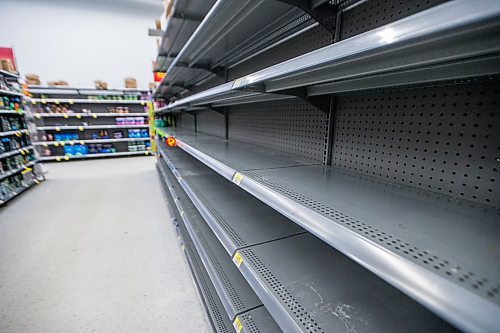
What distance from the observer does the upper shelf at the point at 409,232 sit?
292 millimetres

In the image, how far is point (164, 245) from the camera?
2.13 m

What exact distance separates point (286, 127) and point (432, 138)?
31.9 inches

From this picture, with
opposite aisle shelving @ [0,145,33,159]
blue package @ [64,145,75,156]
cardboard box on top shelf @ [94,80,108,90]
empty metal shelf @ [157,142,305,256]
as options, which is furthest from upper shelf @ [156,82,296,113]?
blue package @ [64,145,75,156]

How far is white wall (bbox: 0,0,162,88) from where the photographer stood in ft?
18.3

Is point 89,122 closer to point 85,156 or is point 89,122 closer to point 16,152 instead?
point 85,156

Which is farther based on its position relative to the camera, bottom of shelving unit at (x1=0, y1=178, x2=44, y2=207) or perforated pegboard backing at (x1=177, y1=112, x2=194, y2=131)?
perforated pegboard backing at (x1=177, y1=112, x2=194, y2=131)

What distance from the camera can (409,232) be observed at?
459 mm

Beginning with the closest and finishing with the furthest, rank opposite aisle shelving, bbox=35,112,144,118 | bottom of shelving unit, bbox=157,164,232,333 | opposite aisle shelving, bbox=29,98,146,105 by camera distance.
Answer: bottom of shelving unit, bbox=157,164,232,333, opposite aisle shelving, bbox=29,98,146,105, opposite aisle shelving, bbox=35,112,144,118

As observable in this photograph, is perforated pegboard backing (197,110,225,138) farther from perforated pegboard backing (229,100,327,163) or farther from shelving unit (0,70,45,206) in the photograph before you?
shelving unit (0,70,45,206)

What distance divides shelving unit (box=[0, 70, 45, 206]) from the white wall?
2.73 m

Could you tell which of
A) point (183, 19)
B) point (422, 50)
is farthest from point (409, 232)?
point (183, 19)

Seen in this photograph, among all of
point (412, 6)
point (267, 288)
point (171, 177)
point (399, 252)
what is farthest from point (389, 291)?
point (171, 177)

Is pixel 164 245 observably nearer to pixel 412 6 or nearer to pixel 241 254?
pixel 241 254

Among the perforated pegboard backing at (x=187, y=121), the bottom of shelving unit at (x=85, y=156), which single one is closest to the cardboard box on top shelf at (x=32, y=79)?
the bottom of shelving unit at (x=85, y=156)
